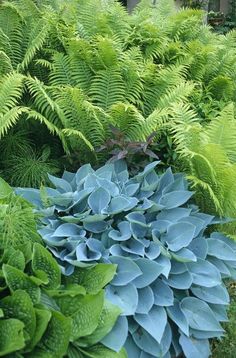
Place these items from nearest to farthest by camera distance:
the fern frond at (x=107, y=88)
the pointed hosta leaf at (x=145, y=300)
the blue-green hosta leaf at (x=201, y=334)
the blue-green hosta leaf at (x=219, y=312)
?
1. the pointed hosta leaf at (x=145, y=300)
2. the blue-green hosta leaf at (x=201, y=334)
3. the blue-green hosta leaf at (x=219, y=312)
4. the fern frond at (x=107, y=88)

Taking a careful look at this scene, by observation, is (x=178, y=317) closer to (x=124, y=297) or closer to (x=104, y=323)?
(x=124, y=297)

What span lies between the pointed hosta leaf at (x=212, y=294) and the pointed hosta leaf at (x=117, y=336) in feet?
1.87

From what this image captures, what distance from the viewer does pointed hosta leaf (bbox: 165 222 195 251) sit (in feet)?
9.64

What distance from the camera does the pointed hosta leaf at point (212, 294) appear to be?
114 inches

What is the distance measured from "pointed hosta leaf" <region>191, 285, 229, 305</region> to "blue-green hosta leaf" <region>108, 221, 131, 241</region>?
0.51 metres

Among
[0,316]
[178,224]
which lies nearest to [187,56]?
[178,224]

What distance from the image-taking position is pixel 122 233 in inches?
117

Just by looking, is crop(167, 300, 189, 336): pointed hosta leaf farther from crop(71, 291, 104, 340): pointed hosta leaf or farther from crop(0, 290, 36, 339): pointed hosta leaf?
crop(0, 290, 36, 339): pointed hosta leaf

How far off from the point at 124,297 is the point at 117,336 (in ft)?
0.78

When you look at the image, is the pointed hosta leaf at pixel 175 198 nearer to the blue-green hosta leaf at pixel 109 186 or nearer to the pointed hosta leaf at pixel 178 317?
the blue-green hosta leaf at pixel 109 186

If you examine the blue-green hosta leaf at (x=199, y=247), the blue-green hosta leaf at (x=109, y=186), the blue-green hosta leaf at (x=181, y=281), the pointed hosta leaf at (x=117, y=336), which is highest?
the blue-green hosta leaf at (x=109, y=186)

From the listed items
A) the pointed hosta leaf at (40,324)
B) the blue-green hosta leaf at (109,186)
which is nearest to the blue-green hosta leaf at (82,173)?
the blue-green hosta leaf at (109,186)

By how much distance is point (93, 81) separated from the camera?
4121 millimetres

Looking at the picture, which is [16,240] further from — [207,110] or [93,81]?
[207,110]
